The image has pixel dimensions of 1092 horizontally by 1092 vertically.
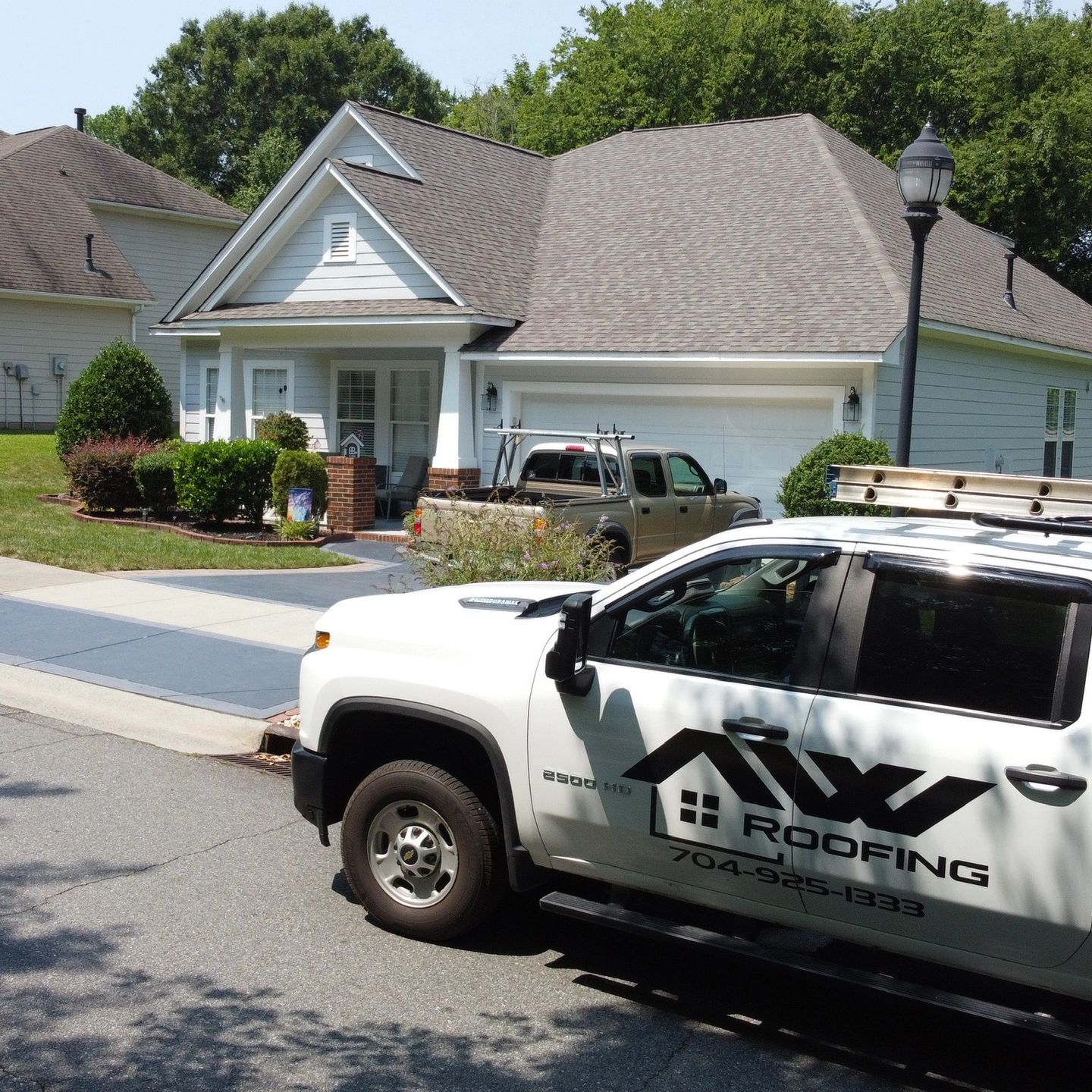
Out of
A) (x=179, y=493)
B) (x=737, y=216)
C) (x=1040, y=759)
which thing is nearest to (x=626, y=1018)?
(x=1040, y=759)

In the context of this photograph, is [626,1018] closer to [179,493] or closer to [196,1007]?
[196,1007]

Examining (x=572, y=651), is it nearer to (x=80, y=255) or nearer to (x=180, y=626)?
(x=180, y=626)

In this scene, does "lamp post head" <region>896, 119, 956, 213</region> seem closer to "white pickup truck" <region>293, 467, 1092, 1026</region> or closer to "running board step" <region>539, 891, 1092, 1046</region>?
"white pickup truck" <region>293, 467, 1092, 1026</region>

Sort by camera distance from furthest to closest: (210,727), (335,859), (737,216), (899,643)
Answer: (737,216), (210,727), (335,859), (899,643)

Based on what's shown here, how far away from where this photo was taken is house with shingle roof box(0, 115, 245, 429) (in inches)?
1247

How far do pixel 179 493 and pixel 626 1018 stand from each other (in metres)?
14.7

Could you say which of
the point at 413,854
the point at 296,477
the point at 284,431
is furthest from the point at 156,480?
the point at 413,854

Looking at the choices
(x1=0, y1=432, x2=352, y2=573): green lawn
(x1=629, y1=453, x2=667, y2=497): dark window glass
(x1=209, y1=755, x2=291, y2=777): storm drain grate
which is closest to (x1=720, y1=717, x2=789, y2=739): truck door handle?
(x1=209, y1=755, x2=291, y2=777): storm drain grate

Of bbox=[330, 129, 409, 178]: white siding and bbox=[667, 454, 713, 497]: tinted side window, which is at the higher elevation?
bbox=[330, 129, 409, 178]: white siding

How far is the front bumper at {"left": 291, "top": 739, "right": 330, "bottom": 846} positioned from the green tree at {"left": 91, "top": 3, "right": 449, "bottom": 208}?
5585 cm

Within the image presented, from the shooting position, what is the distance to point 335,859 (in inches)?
247

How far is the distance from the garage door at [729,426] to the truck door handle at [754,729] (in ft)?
42.0

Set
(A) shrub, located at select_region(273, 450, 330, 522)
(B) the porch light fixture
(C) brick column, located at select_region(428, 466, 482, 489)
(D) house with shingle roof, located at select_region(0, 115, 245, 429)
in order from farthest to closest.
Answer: (D) house with shingle roof, located at select_region(0, 115, 245, 429), (C) brick column, located at select_region(428, 466, 482, 489), (A) shrub, located at select_region(273, 450, 330, 522), (B) the porch light fixture

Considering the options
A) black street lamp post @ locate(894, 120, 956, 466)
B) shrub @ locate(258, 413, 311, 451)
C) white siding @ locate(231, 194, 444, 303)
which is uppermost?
white siding @ locate(231, 194, 444, 303)
